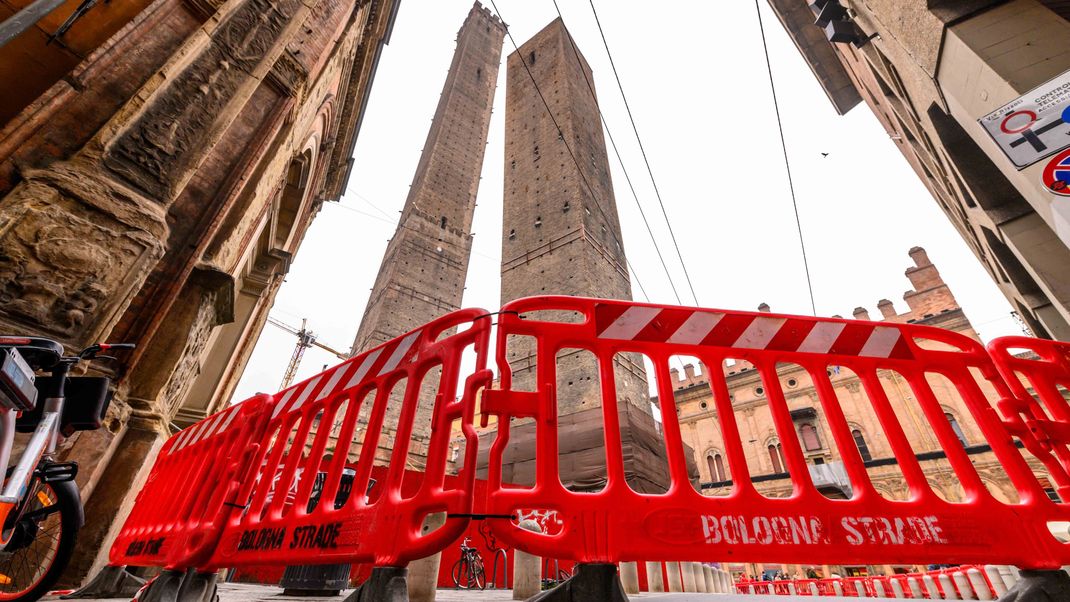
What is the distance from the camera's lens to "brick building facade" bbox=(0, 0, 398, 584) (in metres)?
2.50

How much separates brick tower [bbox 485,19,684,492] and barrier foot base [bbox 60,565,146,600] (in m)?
5.18

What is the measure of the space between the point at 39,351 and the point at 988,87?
620cm

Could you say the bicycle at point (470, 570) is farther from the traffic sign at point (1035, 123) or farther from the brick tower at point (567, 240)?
the traffic sign at point (1035, 123)

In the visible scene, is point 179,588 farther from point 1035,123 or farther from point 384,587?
A: point 1035,123

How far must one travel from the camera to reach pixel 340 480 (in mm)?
2039

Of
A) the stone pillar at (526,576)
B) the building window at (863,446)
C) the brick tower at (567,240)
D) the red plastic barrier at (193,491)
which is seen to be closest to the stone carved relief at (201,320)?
the red plastic barrier at (193,491)

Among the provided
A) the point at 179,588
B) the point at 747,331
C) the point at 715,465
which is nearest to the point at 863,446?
the point at 715,465

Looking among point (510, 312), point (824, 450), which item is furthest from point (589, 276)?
point (824, 450)

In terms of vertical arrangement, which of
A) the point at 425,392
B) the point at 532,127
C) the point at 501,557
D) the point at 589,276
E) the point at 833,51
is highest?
the point at 532,127

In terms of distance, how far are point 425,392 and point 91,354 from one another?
15922 millimetres

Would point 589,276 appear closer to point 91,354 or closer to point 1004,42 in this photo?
point 1004,42

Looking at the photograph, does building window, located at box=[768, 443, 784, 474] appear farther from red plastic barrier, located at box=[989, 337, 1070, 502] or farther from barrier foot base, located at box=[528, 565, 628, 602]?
barrier foot base, located at box=[528, 565, 628, 602]

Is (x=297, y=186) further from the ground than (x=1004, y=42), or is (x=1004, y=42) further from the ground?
(x=297, y=186)

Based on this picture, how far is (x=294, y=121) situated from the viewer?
501 cm
